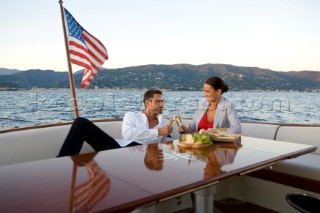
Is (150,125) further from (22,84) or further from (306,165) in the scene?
(22,84)

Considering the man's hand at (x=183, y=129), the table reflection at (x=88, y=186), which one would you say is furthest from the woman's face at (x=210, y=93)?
the table reflection at (x=88, y=186)

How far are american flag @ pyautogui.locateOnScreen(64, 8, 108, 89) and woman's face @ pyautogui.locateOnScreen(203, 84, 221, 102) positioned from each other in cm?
168

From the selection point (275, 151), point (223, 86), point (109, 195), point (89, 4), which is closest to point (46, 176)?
point (109, 195)

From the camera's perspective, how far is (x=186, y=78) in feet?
108

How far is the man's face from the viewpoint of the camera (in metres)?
2.99

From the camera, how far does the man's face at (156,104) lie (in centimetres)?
299

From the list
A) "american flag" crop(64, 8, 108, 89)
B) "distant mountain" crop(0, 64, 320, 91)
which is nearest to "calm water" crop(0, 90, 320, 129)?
"distant mountain" crop(0, 64, 320, 91)

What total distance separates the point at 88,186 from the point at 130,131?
1703 millimetres

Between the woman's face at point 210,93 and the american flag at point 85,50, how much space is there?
168 centimetres

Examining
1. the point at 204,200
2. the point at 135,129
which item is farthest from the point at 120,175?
the point at 135,129

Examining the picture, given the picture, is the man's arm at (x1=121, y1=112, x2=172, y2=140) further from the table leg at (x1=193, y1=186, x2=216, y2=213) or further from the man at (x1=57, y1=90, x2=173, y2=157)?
the table leg at (x1=193, y1=186, x2=216, y2=213)

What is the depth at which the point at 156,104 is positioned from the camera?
3.00 metres

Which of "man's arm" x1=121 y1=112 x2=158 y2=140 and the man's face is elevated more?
the man's face

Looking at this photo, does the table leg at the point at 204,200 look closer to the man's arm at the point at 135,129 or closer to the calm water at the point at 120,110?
the man's arm at the point at 135,129
